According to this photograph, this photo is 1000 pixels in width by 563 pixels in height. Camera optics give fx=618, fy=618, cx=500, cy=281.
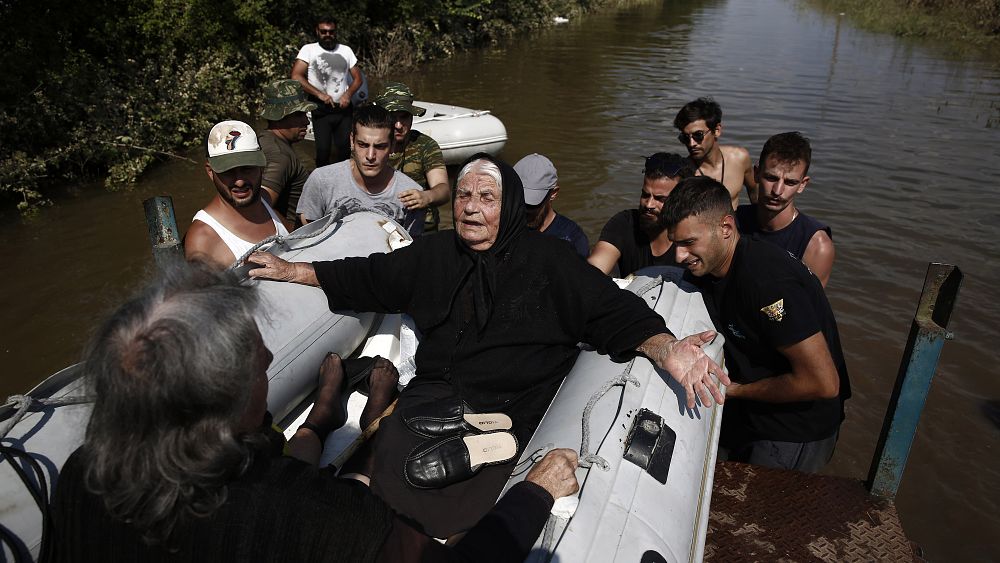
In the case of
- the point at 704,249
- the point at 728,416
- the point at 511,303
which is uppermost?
the point at 704,249

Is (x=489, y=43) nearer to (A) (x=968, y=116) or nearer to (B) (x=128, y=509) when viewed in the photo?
(A) (x=968, y=116)

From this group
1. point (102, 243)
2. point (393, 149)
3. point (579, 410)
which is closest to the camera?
point (579, 410)

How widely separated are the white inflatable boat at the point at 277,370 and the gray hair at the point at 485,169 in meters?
0.89

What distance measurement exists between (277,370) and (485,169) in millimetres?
1204

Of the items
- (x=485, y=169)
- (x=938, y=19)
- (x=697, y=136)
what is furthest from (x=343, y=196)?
(x=938, y=19)

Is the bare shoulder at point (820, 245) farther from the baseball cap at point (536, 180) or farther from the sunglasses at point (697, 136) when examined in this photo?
the baseball cap at point (536, 180)

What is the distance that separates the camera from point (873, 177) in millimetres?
7953

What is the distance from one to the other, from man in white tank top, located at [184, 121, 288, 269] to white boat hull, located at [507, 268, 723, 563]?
1.73 meters

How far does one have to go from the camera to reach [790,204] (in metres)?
3.08

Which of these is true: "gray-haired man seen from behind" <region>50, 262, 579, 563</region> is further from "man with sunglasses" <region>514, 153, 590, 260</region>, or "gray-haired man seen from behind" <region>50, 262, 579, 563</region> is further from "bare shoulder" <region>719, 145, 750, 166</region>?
"bare shoulder" <region>719, 145, 750, 166</region>

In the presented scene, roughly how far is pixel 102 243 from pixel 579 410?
238 inches

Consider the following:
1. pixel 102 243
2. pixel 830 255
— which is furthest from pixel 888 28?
pixel 102 243

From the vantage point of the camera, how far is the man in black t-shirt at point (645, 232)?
319 centimetres

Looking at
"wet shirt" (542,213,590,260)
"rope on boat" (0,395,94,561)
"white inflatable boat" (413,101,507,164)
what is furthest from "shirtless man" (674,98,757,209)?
"white inflatable boat" (413,101,507,164)
